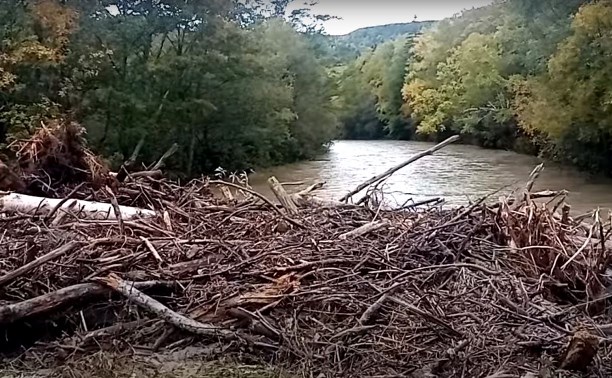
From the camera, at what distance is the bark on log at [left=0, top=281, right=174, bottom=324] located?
2.96 m

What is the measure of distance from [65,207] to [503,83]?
53.9ft

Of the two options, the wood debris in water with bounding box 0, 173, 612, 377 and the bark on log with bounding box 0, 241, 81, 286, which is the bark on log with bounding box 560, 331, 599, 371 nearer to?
the wood debris in water with bounding box 0, 173, 612, 377

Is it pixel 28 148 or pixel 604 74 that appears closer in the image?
pixel 28 148

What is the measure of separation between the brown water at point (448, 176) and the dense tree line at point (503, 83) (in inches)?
29.4

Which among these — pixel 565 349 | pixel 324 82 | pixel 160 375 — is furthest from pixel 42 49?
pixel 324 82

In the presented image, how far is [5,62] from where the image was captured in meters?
9.49

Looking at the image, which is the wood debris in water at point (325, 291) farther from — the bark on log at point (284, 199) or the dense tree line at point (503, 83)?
the dense tree line at point (503, 83)

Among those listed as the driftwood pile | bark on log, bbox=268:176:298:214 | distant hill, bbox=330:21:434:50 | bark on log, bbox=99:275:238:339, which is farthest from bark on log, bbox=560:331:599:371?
distant hill, bbox=330:21:434:50

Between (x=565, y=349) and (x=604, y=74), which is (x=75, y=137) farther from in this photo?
(x=604, y=74)

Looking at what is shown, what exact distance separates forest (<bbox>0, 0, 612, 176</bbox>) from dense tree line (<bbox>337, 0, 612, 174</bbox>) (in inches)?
1.6

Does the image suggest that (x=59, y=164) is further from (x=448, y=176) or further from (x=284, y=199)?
(x=448, y=176)

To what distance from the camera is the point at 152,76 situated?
1240 cm

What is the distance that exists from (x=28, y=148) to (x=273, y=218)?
2.34 m

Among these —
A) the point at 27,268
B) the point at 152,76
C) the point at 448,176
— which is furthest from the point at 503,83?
the point at 27,268
